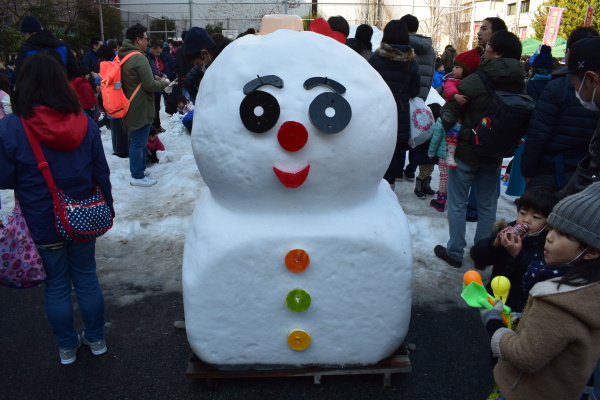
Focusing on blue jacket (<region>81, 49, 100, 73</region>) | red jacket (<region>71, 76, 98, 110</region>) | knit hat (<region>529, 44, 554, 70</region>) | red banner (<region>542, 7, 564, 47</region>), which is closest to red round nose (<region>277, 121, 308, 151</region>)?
knit hat (<region>529, 44, 554, 70</region>)

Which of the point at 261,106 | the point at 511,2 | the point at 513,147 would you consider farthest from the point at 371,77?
the point at 511,2

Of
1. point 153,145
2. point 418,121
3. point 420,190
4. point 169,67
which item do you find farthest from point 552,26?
point 153,145

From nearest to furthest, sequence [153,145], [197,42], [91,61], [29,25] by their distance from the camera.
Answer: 1. [197,42]
2. [29,25]
3. [153,145]
4. [91,61]

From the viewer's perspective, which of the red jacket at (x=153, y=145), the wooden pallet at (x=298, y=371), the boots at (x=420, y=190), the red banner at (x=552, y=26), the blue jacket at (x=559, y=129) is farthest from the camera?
the red banner at (x=552, y=26)

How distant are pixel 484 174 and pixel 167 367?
2.88 meters

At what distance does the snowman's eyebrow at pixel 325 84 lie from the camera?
229 centimetres

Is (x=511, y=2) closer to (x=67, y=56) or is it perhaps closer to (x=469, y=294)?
(x=67, y=56)

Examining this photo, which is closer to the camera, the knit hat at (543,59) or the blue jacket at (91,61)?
the knit hat at (543,59)

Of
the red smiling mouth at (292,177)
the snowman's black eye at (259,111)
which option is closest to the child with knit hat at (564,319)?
the red smiling mouth at (292,177)

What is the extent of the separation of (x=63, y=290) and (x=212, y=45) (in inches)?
132

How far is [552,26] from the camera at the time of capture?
45.9ft

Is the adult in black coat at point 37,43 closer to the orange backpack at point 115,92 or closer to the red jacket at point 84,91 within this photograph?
the orange backpack at point 115,92

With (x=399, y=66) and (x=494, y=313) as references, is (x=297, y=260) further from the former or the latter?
(x=399, y=66)

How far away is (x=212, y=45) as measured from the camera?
522cm
